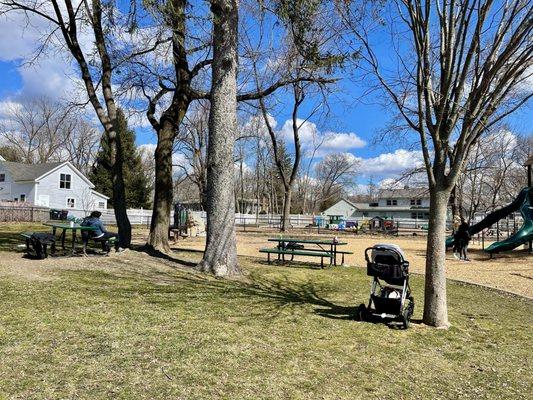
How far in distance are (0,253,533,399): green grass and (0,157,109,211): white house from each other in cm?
4055

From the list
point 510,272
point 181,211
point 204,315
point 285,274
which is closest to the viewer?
point 204,315

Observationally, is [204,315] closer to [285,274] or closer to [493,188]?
[285,274]

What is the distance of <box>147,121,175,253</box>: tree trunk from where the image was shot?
12352mm

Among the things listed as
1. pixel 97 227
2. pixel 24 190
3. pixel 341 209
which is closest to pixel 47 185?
pixel 24 190

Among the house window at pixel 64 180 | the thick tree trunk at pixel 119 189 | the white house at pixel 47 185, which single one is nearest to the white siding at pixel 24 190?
the white house at pixel 47 185

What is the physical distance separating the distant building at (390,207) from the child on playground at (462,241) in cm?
5544

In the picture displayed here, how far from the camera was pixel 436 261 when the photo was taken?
6590 millimetres

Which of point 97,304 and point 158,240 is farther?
point 158,240

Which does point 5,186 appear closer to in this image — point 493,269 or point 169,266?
point 169,266

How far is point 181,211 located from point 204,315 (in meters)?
21.0

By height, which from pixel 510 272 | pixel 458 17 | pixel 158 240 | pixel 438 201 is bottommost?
pixel 510 272

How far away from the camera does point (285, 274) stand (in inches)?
430

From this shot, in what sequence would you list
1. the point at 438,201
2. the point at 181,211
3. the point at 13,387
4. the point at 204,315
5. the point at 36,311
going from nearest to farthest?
the point at 13,387
the point at 36,311
the point at 204,315
the point at 438,201
the point at 181,211

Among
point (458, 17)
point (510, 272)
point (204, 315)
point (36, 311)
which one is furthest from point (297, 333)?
point (510, 272)
